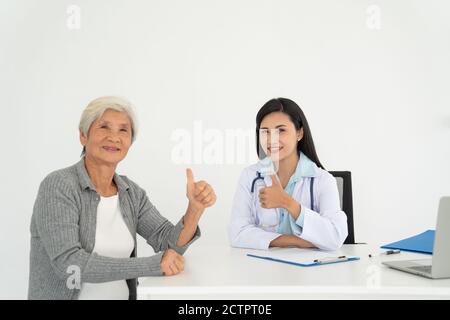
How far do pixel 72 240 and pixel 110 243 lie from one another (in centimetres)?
24

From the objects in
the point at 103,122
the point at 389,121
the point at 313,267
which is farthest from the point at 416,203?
the point at 103,122

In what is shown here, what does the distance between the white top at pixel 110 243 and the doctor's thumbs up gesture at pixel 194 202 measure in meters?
0.20

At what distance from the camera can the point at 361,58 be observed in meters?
3.93

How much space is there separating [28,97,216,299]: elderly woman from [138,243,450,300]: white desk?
0.44 ft

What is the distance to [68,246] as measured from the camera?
5.32ft

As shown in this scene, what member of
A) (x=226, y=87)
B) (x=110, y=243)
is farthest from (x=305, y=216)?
(x=226, y=87)

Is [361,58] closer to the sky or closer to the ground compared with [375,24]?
closer to the ground

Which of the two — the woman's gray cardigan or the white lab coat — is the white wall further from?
the woman's gray cardigan

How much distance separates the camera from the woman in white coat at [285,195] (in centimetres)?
209

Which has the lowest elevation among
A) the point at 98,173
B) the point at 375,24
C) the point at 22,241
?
the point at 22,241

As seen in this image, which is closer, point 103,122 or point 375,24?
point 103,122

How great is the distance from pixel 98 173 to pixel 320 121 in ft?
7.52

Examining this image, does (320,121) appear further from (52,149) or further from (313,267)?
(313,267)

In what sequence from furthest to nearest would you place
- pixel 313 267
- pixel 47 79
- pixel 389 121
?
1. pixel 389 121
2. pixel 47 79
3. pixel 313 267
